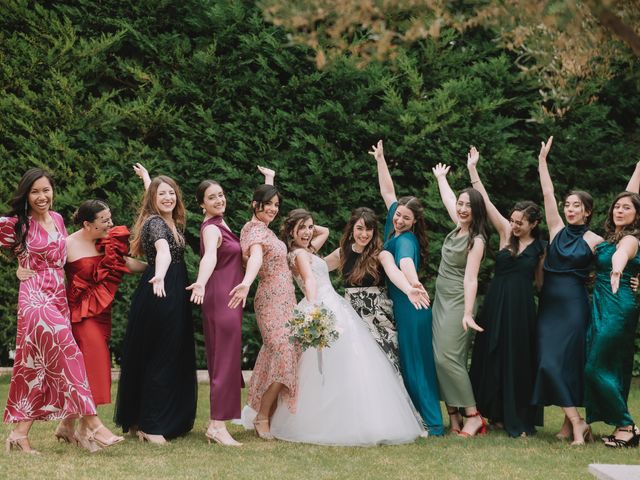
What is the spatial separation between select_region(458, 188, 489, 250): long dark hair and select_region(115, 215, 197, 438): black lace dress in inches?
93.0

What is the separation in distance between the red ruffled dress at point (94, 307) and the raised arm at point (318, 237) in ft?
5.65

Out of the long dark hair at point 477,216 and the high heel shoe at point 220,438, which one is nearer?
the high heel shoe at point 220,438

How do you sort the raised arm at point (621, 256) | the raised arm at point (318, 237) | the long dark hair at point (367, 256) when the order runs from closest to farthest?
the raised arm at point (621, 256) < the long dark hair at point (367, 256) < the raised arm at point (318, 237)

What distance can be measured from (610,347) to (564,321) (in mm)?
434

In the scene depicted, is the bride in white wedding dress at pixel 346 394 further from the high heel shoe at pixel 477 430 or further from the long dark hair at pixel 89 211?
the long dark hair at pixel 89 211

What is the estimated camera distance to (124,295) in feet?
32.1

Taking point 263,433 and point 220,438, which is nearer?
point 220,438

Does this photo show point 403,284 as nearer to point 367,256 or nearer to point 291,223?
point 367,256

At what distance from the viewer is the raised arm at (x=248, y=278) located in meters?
6.45

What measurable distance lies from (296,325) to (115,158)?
4.30m

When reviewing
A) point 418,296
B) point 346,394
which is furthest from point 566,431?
point 346,394

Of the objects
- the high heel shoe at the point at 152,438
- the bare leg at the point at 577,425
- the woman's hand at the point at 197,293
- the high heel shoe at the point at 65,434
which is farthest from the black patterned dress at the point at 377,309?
the high heel shoe at the point at 65,434

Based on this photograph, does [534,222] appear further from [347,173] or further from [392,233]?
[347,173]

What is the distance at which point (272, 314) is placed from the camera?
6.93 meters
